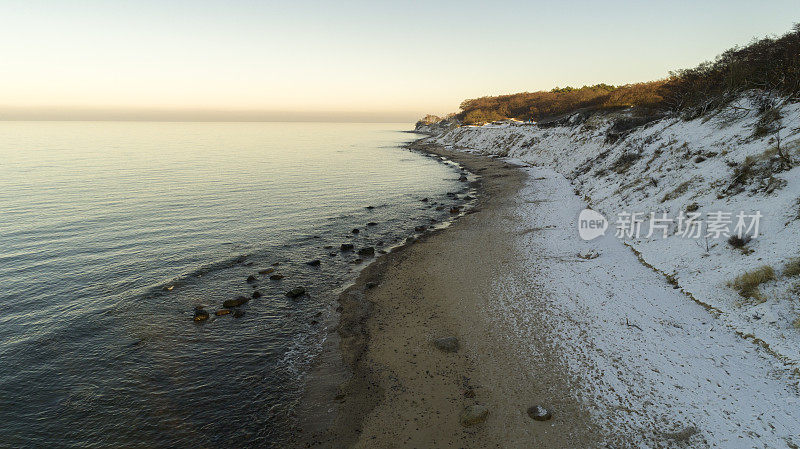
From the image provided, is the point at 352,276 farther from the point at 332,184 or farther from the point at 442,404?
the point at 332,184

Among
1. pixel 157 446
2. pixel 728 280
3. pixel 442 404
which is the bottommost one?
pixel 157 446

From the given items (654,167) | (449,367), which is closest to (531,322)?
(449,367)

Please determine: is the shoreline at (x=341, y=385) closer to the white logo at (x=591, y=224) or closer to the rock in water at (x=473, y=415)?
the rock in water at (x=473, y=415)

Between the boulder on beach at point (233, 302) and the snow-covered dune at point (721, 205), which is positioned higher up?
the snow-covered dune at point (721, 205)

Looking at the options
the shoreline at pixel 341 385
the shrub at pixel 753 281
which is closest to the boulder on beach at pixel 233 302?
the shoreline at pixel 341 385

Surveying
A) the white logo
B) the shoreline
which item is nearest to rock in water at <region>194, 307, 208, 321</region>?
the shoreline

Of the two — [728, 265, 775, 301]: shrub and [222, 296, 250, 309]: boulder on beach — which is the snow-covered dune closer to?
[728, 265, 775, 301]: shrub
